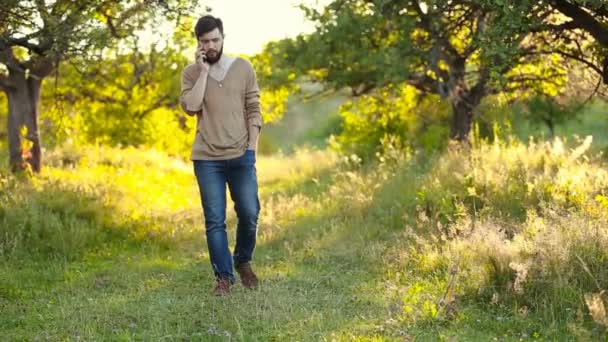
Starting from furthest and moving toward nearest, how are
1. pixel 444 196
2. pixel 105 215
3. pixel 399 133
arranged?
Answer: pixel 399 133, pixel 105 215, pixel 444 196

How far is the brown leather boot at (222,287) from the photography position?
6004 millimetres

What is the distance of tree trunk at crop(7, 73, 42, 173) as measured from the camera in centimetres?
1263

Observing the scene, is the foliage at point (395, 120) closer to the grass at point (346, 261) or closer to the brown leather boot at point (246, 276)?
the grass at point (346, 261)

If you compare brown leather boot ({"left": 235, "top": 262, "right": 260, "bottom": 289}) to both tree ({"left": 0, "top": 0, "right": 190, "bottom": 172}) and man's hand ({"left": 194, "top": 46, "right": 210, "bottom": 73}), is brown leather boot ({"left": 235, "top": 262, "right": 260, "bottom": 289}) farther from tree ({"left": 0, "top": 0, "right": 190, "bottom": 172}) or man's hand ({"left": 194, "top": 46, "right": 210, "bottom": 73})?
tree ({"left": 0, "top": 0, "right": 190, "bottom": 172})

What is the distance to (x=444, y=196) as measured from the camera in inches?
335

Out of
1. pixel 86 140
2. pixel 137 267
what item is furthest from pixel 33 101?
pixel 86 140

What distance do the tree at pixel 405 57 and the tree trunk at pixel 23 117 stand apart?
4.92 m

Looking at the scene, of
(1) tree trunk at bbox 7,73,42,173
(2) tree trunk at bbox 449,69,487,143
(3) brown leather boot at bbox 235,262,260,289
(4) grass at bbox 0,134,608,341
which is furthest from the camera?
(2) tree trunk at bbox 449,69,487,143

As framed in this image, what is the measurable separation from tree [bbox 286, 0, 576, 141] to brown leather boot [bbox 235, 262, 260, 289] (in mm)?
5123

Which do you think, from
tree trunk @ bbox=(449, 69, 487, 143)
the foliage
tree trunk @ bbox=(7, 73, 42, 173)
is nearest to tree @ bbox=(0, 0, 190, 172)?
tree trunk @ bbox=(7, 73, 42, 173)

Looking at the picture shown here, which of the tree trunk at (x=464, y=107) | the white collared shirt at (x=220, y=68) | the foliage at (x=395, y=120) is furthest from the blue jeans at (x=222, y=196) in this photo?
the foliage at (x=395, y=120)

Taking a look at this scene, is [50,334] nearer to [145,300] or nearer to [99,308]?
[99,308]

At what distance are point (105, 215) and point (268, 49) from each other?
717 centimetres

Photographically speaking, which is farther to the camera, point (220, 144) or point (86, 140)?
point (86, 140)
